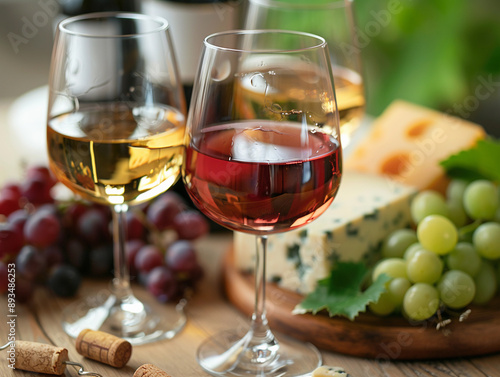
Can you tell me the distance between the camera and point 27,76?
3.79m

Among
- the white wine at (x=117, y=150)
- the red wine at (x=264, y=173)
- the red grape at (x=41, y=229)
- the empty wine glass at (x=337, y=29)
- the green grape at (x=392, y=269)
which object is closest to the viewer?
the red wine at (x=264, y=173)

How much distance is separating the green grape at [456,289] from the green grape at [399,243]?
0.38 feet

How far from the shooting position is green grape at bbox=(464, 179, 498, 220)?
3.69 feet

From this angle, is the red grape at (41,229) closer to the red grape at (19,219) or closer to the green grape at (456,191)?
the red grape at (19,219)

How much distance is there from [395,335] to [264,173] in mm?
364

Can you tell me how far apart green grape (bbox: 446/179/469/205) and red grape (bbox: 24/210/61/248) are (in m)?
0.72

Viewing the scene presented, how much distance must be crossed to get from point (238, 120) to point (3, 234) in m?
0.50

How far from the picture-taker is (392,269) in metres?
1.04

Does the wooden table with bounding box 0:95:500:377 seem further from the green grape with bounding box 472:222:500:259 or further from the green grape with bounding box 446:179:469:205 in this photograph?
the green grape with bounding box 446:179:469:205

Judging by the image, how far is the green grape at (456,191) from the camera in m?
1.21

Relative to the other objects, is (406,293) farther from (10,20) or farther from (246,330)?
(10,20)

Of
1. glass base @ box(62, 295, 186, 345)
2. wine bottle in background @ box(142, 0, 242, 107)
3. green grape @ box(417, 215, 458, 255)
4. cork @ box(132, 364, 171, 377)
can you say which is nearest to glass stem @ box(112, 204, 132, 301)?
glass base @ box(62, 295, 186, 345)

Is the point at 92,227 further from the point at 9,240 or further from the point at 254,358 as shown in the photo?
the point at 254,358

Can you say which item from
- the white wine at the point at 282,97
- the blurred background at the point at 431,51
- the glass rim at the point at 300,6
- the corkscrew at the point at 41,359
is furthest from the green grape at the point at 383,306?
the blurred background at the point at 431,51
